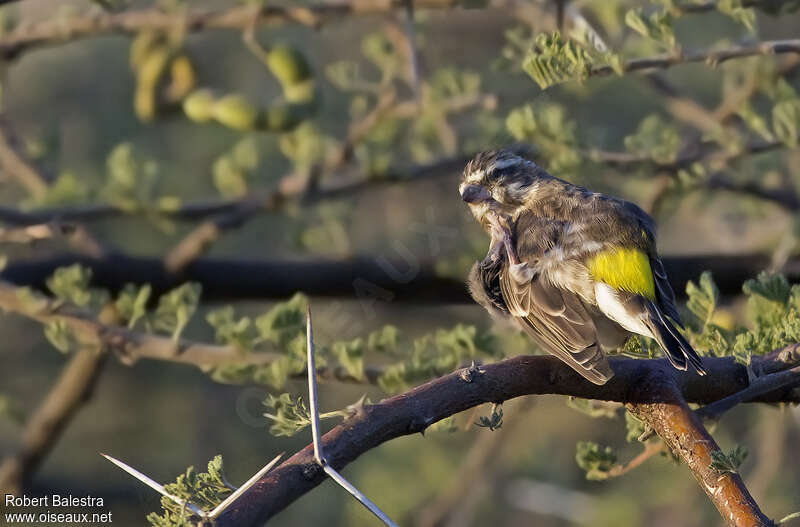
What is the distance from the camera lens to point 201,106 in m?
4.39

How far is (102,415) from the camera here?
8836 mm

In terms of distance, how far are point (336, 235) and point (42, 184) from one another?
1.36 metres

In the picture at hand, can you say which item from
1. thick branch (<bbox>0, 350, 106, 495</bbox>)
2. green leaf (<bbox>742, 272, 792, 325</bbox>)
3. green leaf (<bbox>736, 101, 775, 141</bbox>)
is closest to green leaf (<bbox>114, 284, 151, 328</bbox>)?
thick branch (<bbox>0, 350, 106, 495</bbox>)

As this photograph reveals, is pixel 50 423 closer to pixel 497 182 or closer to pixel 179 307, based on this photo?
pixel 179 307

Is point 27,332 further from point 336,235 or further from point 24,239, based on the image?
point 24,239

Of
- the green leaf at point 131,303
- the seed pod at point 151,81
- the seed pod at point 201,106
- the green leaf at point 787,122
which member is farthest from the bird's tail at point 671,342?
the seed pod at point 151,81

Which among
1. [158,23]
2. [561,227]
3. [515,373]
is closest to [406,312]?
[158,23]

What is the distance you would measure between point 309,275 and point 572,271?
198cm

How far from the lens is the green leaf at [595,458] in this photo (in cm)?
263

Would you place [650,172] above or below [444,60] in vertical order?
above

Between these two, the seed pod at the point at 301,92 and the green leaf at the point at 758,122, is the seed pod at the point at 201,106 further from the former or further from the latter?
the green leaf at the point at 758,122

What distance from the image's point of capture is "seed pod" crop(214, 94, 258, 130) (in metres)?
4.25

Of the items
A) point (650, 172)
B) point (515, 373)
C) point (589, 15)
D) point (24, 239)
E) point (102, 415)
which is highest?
point (515, 373)

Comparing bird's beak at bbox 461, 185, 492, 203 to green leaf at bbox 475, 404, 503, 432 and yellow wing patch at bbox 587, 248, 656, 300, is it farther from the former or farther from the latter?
green leaf at bbox 475, 404, 503, 432
